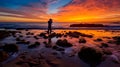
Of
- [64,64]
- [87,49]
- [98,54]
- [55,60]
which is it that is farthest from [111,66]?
[55,60]

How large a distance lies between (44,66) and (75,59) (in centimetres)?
341

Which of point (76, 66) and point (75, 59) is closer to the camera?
point (76, 66)

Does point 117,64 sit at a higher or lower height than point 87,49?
lower

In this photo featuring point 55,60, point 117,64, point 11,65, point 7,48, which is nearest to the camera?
point 11,65

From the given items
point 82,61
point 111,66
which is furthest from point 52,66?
point 111,66

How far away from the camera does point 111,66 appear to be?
12445mm

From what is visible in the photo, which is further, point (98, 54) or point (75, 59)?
point (75, 59)

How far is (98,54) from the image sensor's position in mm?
11969

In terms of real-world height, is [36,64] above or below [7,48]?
below

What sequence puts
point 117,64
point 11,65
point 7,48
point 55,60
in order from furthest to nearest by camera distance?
point 7,48, point 55,60, point 117,64, point 11,65

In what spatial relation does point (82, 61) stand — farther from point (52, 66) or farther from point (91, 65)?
point (52, 66)

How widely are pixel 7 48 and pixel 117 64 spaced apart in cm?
1068

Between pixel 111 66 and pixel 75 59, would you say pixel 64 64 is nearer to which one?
pixel 75 59

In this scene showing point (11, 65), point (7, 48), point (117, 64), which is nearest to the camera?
point (11, 65)
